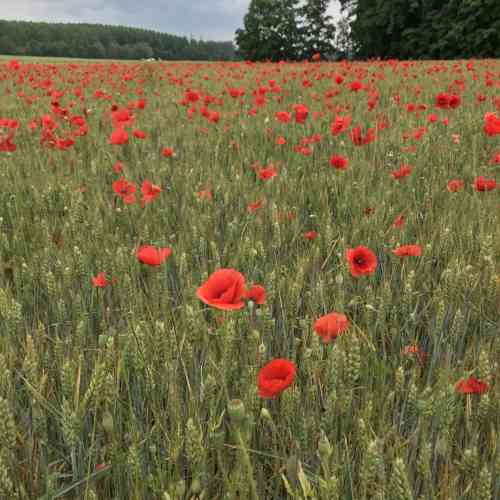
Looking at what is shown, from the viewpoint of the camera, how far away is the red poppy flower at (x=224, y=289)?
0.98m

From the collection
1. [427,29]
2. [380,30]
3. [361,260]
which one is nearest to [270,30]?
[380,30]

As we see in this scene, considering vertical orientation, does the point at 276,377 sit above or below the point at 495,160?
below

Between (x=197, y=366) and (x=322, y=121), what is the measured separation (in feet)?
10.7

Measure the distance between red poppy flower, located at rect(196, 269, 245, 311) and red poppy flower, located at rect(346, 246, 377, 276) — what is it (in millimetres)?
450

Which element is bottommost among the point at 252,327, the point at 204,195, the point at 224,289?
the point at 252,327

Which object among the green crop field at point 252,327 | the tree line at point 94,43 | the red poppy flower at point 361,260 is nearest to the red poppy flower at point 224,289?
the green crop field at point 252,327

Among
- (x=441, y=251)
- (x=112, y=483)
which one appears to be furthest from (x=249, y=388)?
(x=441, y=251)

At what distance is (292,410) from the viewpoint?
41.8 inches

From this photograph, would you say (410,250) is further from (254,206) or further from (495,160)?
(495,160)

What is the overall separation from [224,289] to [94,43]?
7680cm

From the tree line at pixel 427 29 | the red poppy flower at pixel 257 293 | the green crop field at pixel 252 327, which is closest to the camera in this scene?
the green crop field at pixel 252 327

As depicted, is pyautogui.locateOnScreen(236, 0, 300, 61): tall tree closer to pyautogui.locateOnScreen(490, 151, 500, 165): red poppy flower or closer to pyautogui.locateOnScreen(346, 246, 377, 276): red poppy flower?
pyautogui.locateOnScreen(490, 151, 500, 165): red poppy flower

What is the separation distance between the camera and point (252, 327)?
1373 mm

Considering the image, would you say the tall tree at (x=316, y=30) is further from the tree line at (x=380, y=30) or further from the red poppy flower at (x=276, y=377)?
the red poppy flower at (x=276, y=377)
